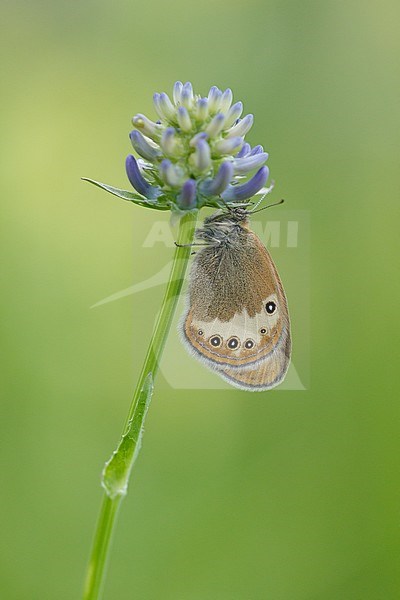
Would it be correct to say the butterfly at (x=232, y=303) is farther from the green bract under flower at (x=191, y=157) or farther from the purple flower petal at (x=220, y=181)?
the purple flower petal at (x=220, y=181)

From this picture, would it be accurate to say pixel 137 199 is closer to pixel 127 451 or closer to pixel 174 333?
pixel 127 451

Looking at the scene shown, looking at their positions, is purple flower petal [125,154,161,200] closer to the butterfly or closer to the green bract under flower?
the green bract under flower

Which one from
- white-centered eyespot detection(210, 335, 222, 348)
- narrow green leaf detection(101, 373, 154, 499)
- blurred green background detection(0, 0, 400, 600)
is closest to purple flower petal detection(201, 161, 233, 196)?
narrow green leaf detection(101, 373, 154, 499)

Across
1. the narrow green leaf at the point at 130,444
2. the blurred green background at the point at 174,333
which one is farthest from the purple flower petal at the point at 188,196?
the blurred green background at the point at 174,333

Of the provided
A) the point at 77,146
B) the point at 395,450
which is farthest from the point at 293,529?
the point at 77,146

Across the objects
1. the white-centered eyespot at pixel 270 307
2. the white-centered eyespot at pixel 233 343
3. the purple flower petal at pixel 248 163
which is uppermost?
the purple flower petal at pixel 248 163

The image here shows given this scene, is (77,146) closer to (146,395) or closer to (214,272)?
(214,272)

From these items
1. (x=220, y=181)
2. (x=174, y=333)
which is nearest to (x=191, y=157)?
(x=220, y=181)
